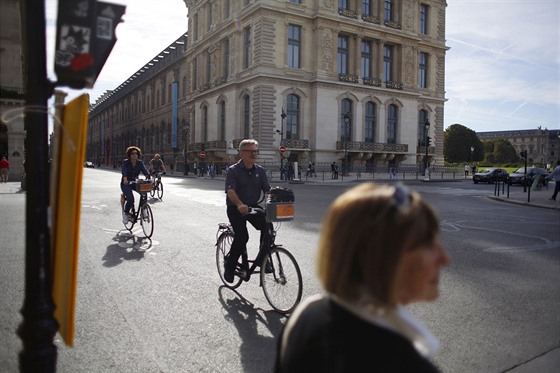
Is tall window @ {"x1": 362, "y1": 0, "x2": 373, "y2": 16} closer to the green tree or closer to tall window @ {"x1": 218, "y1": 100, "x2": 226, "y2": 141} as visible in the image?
tall window @ {"x1": 218, "y1": 100, "x2": 226, "y2": 141}

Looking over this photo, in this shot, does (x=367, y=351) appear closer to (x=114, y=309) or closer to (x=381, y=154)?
(x=114, y=309)

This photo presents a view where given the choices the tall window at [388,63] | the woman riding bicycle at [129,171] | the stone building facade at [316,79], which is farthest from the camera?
the tall window at [388,63]

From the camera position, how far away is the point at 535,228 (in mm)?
11758

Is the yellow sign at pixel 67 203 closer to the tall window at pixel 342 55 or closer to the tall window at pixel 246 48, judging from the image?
the tall window at pixel 246 48

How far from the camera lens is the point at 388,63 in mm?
54000

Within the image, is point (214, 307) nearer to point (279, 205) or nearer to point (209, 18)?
point (279, 205)

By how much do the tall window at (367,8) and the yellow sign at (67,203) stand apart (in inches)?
2142

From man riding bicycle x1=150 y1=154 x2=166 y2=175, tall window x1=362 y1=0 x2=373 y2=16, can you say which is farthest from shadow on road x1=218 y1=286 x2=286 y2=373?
tall window x1=362 y1=0 x2=373 y2=16

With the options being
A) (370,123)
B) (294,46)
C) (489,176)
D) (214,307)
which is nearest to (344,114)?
(370,123)

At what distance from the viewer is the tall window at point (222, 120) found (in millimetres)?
52812

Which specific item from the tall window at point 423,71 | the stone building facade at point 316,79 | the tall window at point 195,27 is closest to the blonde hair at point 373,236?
the stone building facade at point 316,79

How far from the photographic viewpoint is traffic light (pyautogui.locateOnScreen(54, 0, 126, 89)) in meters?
1.62

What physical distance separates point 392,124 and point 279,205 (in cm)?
5062

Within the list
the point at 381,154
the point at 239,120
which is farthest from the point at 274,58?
the point at 381,154
